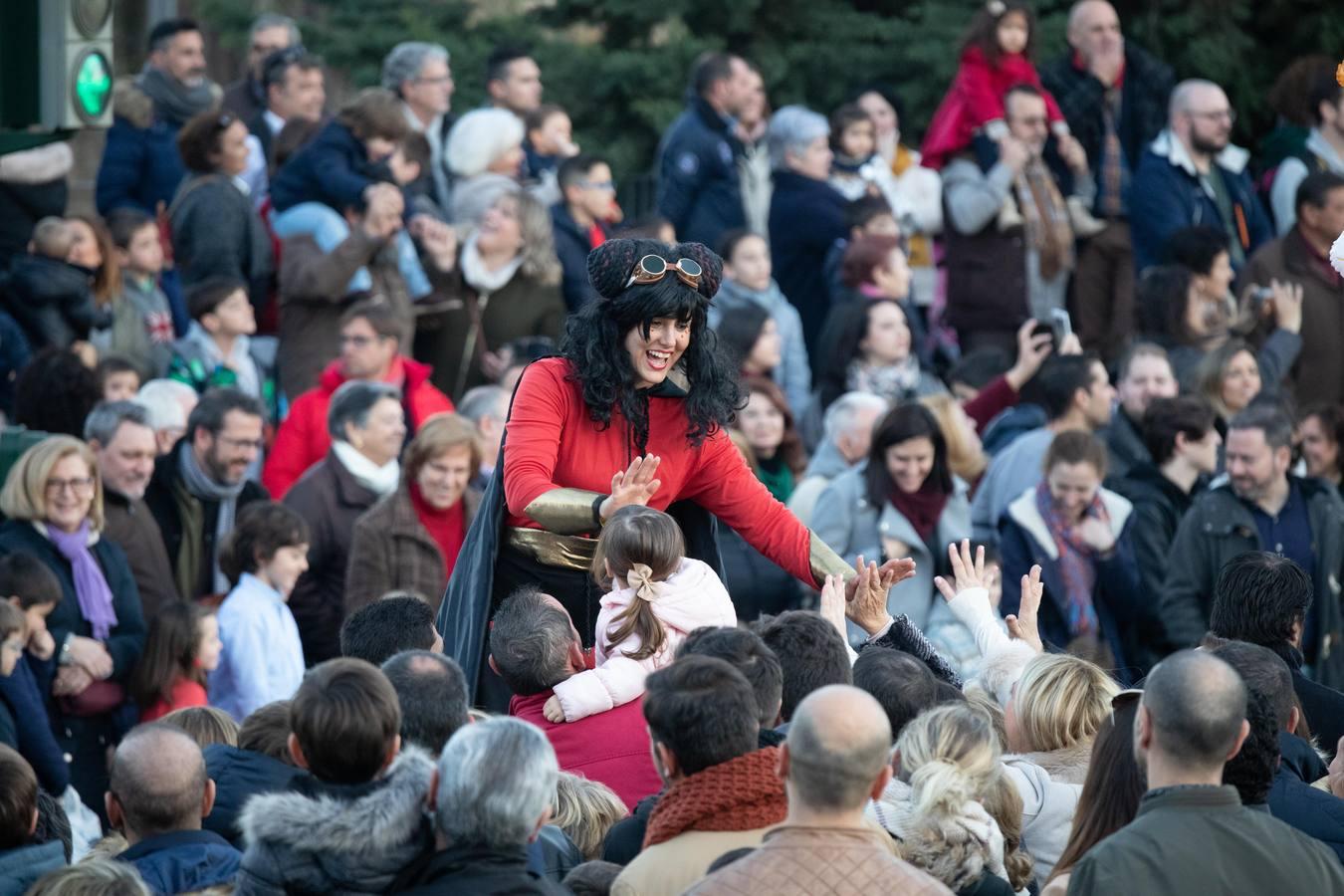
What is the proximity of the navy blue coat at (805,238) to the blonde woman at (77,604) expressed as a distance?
508 centimetres

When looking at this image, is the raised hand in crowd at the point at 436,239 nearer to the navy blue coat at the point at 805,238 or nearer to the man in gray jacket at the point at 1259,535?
the navy blue coat at the point at 805,238

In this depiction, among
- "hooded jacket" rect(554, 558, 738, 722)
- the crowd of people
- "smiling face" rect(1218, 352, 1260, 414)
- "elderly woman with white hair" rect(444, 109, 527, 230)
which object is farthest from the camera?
"elderly woman with white hair" rect(444, 109, 527, 230)

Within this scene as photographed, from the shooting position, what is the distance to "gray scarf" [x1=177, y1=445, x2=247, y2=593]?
31.0 ft

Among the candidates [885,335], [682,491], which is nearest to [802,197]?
[885,335]

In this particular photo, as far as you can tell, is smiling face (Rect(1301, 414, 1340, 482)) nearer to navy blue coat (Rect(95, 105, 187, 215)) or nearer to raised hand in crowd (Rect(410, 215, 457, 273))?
raised hand in crowd (Rect(410, 215, 457, 273))

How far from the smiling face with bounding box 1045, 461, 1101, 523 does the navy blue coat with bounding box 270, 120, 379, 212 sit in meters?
4.03

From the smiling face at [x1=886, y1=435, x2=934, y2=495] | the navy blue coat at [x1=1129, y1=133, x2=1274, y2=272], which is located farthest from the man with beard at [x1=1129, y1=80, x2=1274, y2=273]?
the smiling face at [x1=886, y1=435, x2=934, y2=495]

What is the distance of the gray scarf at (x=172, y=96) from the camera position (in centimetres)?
1238

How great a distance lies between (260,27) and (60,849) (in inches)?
343

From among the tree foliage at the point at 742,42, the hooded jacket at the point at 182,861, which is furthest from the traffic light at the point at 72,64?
the tree foliage at the point at 742,42

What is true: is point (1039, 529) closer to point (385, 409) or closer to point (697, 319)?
point (385, 409)

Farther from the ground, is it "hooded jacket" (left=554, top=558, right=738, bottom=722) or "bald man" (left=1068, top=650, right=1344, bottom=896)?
"bald man" (left=1068, top=650, right=1344, bottom=896)

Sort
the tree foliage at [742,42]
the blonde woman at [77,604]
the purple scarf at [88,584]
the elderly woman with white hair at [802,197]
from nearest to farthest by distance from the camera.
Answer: the blonde woman at [77,604], the purple scarf at [88,584], the elderly woman with white hair at [802,197], the tree foliage at [742,42]

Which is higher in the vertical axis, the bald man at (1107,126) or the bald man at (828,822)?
the bald man at (828,822)
